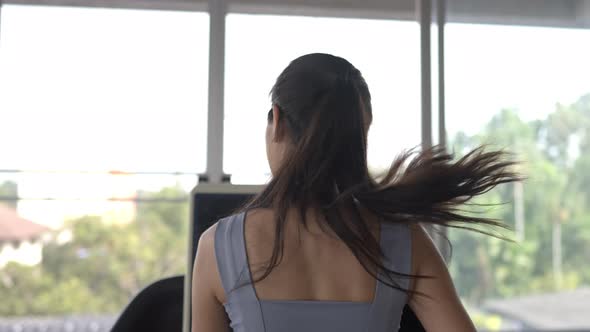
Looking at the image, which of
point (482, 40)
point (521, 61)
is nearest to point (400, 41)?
point (482, 40)

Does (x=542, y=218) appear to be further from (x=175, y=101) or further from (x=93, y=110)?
(x=93, y=110)

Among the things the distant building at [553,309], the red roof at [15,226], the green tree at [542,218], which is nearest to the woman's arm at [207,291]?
the red roof at [15,226]

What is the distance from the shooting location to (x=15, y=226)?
11.7 ft

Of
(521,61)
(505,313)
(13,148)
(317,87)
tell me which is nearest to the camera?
(317,87)

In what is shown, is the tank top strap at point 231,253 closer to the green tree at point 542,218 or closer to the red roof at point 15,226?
the red roof at point 15,226

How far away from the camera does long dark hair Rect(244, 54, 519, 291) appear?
103 cm

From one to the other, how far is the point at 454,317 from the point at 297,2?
283 centimetres

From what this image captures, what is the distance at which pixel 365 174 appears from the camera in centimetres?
107

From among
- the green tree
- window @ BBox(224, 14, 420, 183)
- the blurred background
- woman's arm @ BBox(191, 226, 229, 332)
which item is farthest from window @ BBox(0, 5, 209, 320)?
woman's arm @ BBox(191, 226, 229, 332)

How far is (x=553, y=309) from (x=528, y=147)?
1128mm

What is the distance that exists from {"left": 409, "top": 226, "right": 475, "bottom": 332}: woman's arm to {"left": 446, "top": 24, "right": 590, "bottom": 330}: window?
274cm

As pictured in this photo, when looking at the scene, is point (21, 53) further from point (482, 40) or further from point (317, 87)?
point (317, 87)

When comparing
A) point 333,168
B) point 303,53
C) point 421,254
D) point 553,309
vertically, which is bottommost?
point 553,309

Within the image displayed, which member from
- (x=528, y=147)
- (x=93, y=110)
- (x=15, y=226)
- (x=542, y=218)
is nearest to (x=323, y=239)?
(x=93, y=110)
